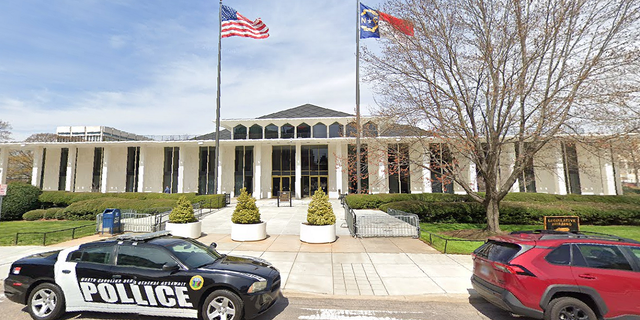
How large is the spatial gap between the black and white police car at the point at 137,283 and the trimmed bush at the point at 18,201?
80.3ft

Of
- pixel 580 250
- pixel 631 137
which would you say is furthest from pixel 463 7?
pixel 580 250

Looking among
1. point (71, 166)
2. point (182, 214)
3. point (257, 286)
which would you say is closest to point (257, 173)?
point (182, 214)

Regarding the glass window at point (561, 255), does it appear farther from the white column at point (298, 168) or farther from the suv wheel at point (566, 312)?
the white column at point (298, 168)

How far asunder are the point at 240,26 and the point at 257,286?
2252cm

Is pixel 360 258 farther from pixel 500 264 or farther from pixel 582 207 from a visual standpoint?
pixel 582 207

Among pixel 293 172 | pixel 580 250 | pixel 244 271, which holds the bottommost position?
pixel 244 271

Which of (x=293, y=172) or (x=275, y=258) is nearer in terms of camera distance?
(x=275, y=258)

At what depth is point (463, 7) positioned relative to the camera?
1240 cm

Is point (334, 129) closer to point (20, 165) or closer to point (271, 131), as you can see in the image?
point (271, 131)

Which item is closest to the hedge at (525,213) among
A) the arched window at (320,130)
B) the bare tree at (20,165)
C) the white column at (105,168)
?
the arched window at (320,130)

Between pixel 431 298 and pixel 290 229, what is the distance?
9.13 meters

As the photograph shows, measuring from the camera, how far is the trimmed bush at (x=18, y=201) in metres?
21.6

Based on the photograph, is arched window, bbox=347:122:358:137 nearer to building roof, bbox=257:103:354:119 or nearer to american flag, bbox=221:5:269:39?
building roof, bbox=257:103:354:119

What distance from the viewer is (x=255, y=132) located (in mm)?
35125
